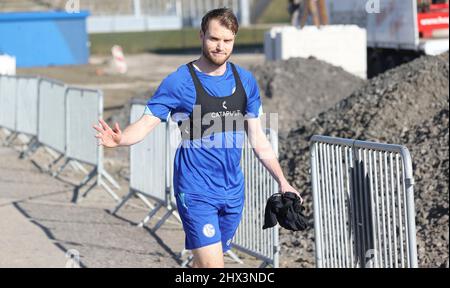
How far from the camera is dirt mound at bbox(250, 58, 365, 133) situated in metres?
22.1

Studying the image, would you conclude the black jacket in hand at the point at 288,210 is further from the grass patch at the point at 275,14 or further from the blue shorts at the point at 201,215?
the grass patch at the point at 275,14

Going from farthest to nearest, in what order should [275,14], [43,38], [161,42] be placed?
1. [275,14]
2. [161,42]
3. [43,38]

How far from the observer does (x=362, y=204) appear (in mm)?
8312

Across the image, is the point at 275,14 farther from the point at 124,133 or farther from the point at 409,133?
the point at 124,133

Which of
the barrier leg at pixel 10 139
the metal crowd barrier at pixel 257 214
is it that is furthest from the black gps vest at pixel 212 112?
the barrier leg at pixel 10 139

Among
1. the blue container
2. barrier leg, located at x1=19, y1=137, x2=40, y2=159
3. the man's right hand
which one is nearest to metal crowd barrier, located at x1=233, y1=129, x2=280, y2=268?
the man's right hand

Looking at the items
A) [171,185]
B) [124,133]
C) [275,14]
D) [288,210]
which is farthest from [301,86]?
[275,14]

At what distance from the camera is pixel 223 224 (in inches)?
273

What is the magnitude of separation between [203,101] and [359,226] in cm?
233

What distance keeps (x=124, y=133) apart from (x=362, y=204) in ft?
8.25

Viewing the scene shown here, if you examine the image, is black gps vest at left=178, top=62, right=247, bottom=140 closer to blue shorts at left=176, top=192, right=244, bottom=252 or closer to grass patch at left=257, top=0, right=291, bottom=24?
blue shorts at left=176, top=192, right=244, bottom=252

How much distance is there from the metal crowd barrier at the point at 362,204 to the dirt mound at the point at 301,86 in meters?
12.3

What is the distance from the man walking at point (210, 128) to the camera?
6.57 m

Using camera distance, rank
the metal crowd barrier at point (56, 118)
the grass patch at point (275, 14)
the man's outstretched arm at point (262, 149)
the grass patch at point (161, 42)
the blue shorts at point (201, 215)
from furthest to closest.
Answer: the grass patch at point (275, 14) < the grass patch at point (161, 42) < the metal crowd barrier at point (56, 118) < the man's outstretched arm at point (262, 149) < the blue shorts at point (201, 215)
